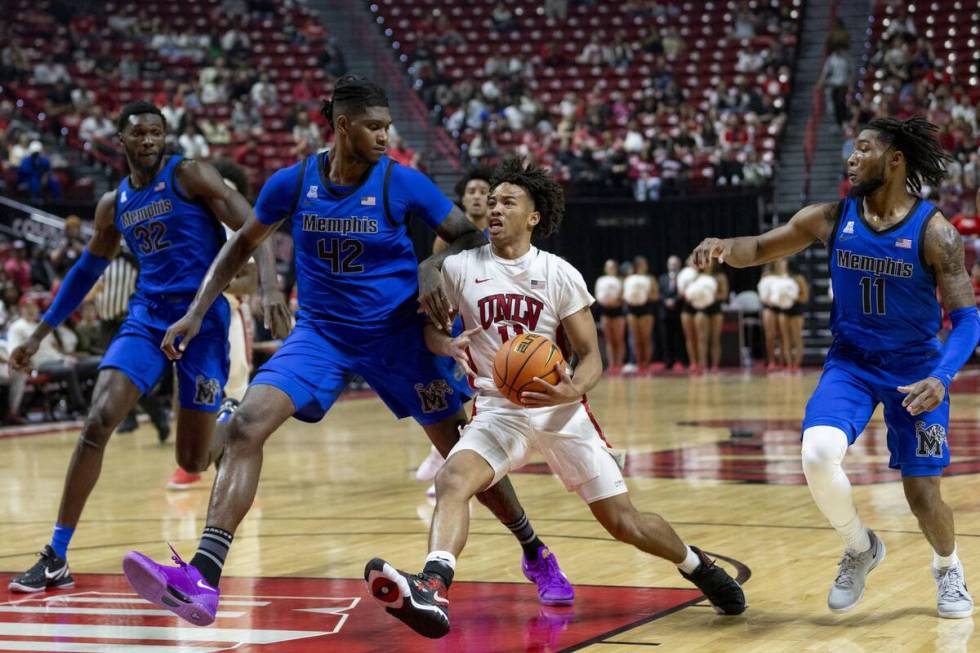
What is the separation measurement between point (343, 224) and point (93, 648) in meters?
1.85

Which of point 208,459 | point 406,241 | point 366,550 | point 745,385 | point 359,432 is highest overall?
point 406,241

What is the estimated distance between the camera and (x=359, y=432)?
13.9m

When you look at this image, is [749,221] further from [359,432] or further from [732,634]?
[732,634]

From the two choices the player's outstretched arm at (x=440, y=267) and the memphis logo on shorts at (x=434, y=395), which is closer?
the player's outstretched arm at (x=440, y=267)

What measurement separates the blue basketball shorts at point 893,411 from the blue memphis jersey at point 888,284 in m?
0.09

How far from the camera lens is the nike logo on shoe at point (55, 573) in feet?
19.5

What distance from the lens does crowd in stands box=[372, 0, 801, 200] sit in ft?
77.0

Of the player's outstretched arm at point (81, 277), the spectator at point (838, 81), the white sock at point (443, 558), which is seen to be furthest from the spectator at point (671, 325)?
the white sock at point (443, 558)

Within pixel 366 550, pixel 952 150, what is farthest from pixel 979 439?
pixel 952 150

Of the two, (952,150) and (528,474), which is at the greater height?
(528,474)

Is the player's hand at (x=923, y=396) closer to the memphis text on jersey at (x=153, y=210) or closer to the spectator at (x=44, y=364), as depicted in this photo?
the memphis text on jersey at (x=153, y=210)

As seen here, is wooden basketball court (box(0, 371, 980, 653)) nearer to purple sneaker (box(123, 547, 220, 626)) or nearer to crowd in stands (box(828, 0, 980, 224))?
purple sneaker (box(123, 547, 220, 626))

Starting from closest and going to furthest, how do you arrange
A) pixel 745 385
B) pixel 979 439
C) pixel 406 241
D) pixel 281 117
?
pixel 406 241 → pixel 979 439 → pixel 745 385 → pixel 281 117

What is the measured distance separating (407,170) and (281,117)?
20.2m
